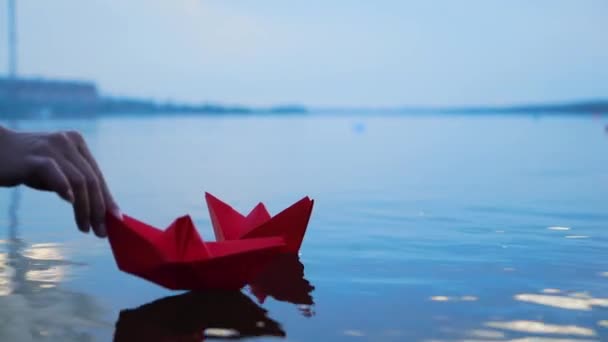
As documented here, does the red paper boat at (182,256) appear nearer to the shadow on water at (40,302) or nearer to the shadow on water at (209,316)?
the shadow on water at (209,316)

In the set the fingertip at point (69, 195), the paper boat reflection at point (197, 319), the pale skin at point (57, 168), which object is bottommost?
the paper boat reflection at point (197, 319)

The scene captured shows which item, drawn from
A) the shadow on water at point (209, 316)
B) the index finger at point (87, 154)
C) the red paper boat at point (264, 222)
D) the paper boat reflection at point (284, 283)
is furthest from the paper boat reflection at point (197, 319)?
the index finger at point (87, 154)

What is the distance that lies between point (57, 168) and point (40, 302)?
1194 millimetres

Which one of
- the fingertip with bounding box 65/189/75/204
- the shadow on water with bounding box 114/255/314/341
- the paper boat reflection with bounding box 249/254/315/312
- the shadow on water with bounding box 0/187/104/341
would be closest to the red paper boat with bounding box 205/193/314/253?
the paper boat reflection with bounding box 249/254/315/312

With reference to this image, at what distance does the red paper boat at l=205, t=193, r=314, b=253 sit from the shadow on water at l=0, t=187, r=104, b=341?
496mm

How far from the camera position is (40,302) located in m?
2.07

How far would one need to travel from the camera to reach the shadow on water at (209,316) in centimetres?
177

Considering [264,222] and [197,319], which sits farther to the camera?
[264,222]

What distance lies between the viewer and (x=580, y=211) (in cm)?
424

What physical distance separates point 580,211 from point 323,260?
208cm

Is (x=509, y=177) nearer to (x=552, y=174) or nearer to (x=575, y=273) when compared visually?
(x=552, y=174)

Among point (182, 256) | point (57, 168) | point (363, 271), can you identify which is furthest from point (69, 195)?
point (363, 271)

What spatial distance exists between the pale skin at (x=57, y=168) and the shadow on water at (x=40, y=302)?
77 cm

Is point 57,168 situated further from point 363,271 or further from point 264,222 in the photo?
point 363,271
